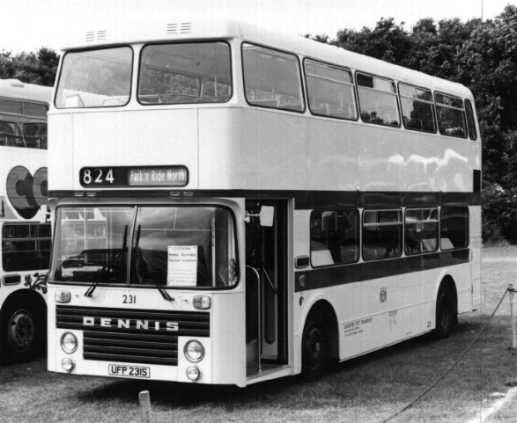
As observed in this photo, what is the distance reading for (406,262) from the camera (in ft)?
50.4

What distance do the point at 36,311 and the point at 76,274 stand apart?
12.4 ft

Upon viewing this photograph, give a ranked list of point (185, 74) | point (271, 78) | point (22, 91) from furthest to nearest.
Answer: point (22, 91)
point (271, 78)
point (185, 74)

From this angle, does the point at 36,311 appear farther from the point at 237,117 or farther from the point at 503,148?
the point at 503,148

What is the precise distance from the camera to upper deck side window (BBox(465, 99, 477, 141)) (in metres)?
18.1

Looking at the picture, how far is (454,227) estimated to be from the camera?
17500 millimetres

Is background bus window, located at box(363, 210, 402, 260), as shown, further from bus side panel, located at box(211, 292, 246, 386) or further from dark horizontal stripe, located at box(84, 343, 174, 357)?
dark horizontal stripe, located at box(84, 343, 174, 357)

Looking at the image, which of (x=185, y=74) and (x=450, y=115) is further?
(x=450, y=115)

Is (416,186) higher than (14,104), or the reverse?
(14,104)

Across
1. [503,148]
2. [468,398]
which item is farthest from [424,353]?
[503,148]

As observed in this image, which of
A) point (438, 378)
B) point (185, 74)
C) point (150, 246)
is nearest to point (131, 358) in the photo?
point (150, 246)

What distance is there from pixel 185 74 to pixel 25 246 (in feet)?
15.9

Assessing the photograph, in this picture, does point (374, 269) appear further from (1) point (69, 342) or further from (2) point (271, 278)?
(1) point (69, 342)

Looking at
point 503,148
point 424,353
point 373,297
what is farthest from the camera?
point 503,148

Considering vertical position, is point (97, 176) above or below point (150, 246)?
above
